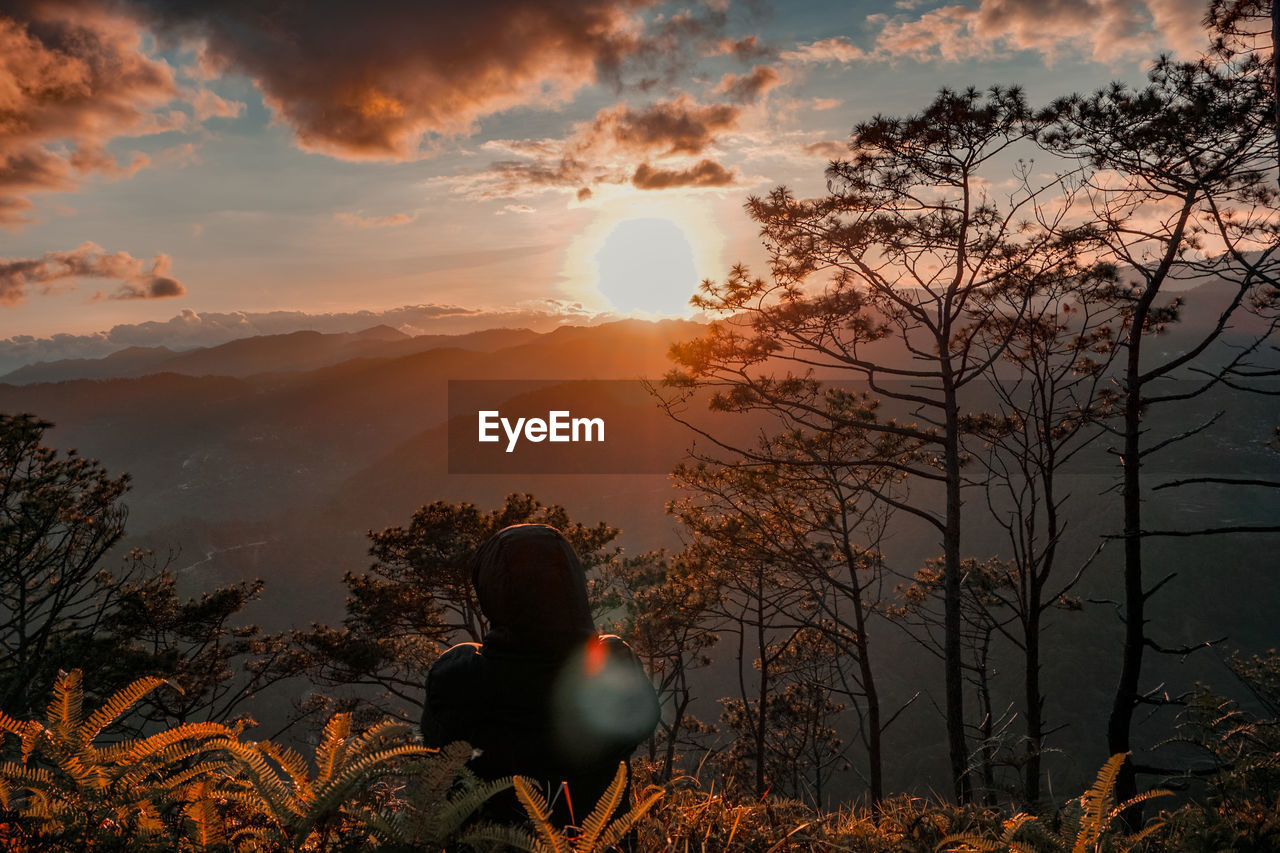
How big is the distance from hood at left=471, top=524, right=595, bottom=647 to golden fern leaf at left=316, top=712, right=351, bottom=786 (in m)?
1.01

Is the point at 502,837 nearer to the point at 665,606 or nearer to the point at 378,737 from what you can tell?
the point at 378,737

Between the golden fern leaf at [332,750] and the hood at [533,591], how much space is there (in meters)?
1.01

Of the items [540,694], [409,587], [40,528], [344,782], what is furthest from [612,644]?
[409,587]

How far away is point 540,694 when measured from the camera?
2.93 meters

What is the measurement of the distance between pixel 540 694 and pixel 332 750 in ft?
3.89

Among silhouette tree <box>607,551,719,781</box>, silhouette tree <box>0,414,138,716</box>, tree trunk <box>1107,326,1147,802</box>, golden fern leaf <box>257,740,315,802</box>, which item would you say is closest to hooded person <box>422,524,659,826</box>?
golden fern leaf <box>257,740,315,802</box>

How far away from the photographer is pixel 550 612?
3029 mm

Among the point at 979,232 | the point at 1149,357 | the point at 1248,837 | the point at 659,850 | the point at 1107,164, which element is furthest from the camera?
the point at 1149,357

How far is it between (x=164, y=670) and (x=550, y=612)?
14.1 metres

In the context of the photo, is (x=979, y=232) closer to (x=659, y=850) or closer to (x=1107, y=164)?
(x=1107, y=164)

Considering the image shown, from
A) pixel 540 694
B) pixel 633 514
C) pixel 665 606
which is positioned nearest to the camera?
pixel 540 694

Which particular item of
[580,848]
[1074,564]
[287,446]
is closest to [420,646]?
[580,848]

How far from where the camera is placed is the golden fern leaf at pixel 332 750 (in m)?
1.78

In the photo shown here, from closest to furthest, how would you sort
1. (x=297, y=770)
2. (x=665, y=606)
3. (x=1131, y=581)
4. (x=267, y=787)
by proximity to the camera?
(x=267, y=787)
(x=297, y=770)
(x=1131, y=581)
(x=665, y=606)
